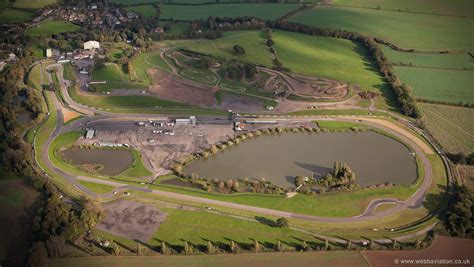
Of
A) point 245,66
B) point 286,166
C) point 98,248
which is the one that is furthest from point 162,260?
point 245,66

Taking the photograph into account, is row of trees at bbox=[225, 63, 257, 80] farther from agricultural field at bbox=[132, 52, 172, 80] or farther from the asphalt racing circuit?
the asphalt racing circuit

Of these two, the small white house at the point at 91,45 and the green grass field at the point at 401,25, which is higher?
the green grass field at the point at 401,25

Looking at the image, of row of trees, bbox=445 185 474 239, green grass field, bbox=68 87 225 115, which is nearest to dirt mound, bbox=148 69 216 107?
green grass field, bbox=68 87 225 115

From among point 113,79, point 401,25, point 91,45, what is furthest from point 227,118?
A: point 401,25

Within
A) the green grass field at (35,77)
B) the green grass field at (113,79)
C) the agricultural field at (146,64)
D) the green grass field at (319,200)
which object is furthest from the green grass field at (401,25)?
the green grass field at (35,77)

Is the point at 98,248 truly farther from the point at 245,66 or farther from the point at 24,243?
the point at 245,66

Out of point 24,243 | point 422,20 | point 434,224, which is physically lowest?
point 24,243

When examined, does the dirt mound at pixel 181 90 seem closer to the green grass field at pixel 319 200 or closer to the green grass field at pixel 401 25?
the green grass field at pixel 319 200
